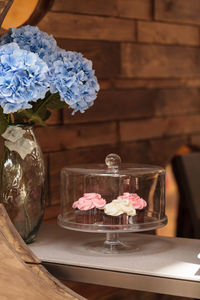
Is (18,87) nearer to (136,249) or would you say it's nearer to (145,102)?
(136,249)

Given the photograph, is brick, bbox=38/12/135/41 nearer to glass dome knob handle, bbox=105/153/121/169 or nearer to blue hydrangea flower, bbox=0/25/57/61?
blue hydrangea flower, bbox=0/25/57/61

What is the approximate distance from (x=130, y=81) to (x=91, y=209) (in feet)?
4.14

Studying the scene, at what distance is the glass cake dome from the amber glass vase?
0.08 m

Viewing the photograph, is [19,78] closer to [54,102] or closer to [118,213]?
[54,102]

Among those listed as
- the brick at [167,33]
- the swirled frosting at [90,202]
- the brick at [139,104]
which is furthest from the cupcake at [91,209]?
the brick at [167,33]

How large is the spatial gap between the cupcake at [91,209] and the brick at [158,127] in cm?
112

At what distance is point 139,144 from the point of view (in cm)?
289

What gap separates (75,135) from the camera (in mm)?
2496

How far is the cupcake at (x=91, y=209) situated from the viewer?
1.66 m

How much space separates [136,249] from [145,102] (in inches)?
51.5

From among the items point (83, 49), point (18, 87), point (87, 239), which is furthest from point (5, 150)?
point (83, 49)

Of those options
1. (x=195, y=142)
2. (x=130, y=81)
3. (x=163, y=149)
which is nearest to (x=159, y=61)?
(x=130, y=81)

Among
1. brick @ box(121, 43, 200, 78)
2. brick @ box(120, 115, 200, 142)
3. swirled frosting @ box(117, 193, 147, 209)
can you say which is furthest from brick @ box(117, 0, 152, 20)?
swirled frosting @ box(117, 193, 147, 209)

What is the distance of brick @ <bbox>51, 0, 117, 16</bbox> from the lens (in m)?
2.37
